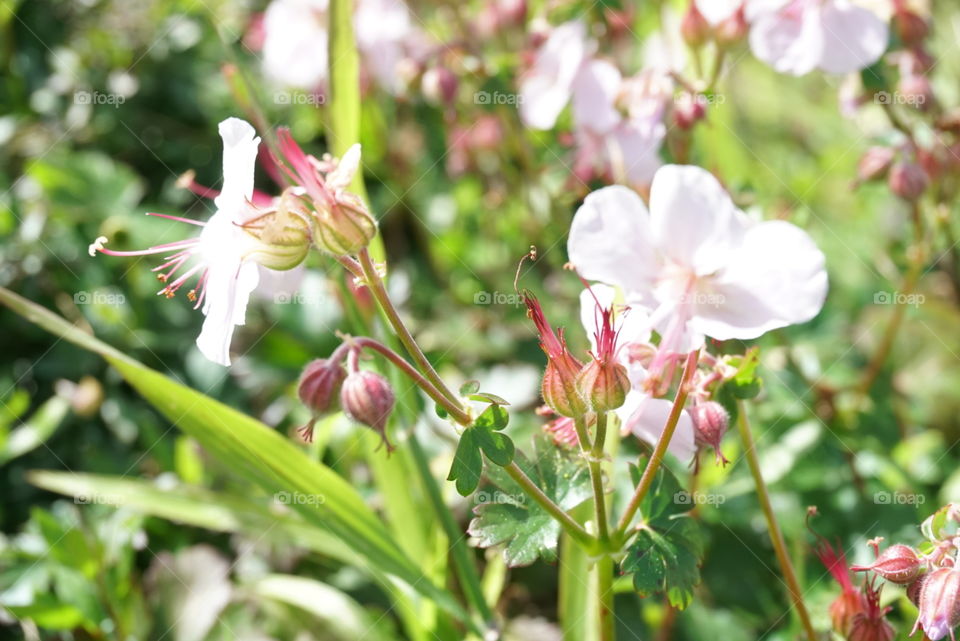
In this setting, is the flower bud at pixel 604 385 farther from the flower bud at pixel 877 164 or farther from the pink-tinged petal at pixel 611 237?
the flower bud at pixel 877 164

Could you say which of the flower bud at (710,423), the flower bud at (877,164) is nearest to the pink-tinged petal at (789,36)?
the flower bud at (877,164)

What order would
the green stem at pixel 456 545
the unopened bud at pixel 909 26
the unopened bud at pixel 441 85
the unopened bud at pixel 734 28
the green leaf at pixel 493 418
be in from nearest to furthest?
1. the green leaf at pixel 493 418
2. the green stem at pixel 456 545
3. the unopened bud at pixel 734 28
4. the unopened bud at pixel 909 26
5. the unopened bud at pixel 441 85

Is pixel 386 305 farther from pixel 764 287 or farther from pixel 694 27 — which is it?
pixel 694 27

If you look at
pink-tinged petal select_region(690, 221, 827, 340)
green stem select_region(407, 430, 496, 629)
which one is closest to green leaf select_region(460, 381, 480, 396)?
pink-tinged petal select_region(690, 221, 827, 340)

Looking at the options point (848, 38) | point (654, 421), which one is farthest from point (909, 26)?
point (654, 421)

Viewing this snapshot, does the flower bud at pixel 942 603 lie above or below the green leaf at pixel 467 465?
below

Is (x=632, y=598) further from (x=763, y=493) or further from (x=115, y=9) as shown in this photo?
(x=115, y=9)
